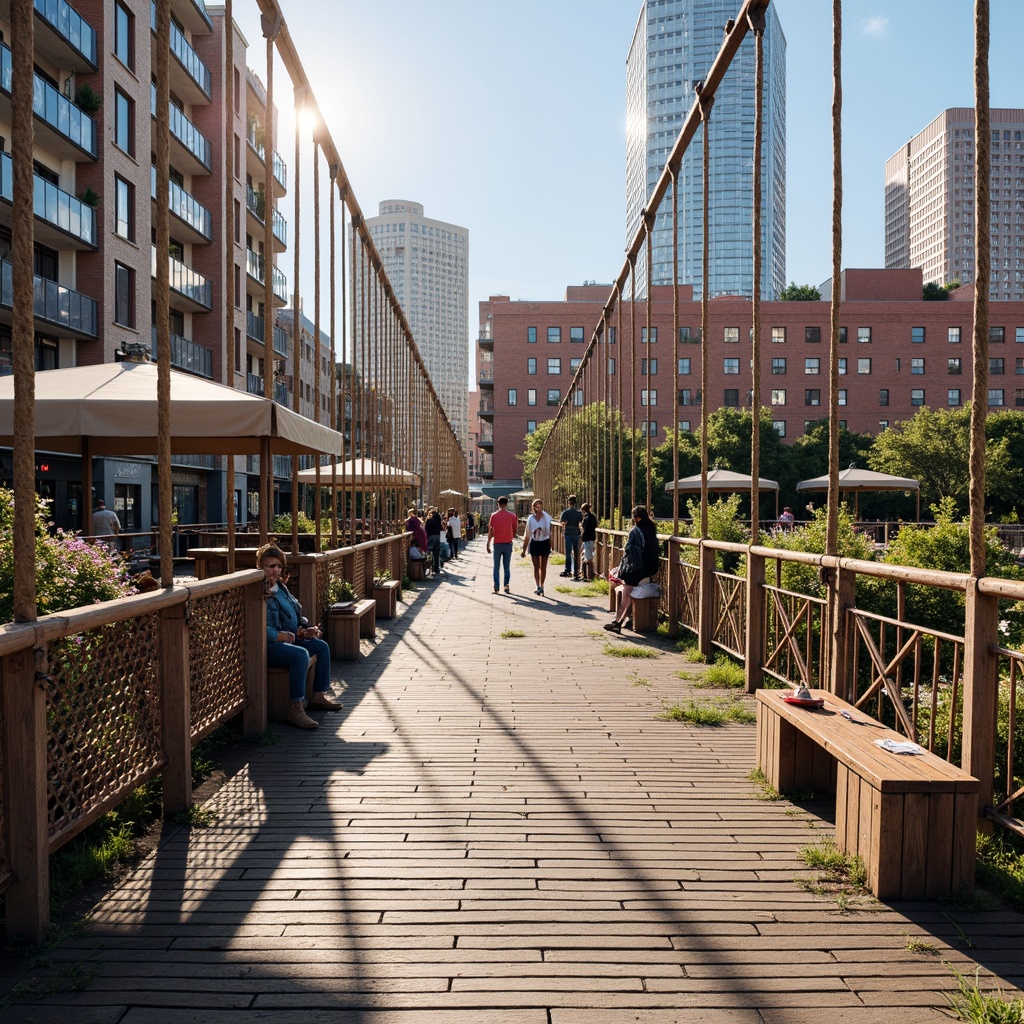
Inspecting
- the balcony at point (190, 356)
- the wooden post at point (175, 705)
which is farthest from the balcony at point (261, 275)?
the wooden post at point (175, 705)

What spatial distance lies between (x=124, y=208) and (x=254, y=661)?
84.7 feet

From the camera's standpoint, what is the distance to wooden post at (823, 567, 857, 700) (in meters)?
5.73

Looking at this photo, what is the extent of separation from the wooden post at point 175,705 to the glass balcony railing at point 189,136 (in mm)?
29649

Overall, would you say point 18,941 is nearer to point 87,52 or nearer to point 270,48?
point 270,48

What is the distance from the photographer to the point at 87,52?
2508 cm

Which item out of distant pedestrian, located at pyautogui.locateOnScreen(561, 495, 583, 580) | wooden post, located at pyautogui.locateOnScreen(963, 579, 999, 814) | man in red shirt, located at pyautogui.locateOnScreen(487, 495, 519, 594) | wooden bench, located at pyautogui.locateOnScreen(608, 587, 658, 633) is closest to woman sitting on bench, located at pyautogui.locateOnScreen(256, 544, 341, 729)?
wooden post, located at pyautogui.locateOnScreen(963, 579, 999, 814)

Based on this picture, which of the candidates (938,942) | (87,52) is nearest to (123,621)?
(938,942)

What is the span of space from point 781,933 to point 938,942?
1.79 ft

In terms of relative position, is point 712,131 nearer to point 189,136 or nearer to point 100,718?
point 189,136

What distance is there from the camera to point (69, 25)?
78.9 ft

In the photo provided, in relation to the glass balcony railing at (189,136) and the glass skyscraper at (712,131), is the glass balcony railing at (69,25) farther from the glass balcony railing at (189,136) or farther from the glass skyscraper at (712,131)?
the glass skyscraper at (712,131)

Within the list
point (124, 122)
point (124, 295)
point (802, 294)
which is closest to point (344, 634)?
point (124, 295)

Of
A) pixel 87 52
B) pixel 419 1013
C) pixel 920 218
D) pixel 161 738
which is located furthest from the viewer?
pixel 920 218

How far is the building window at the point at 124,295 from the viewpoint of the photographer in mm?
27531
